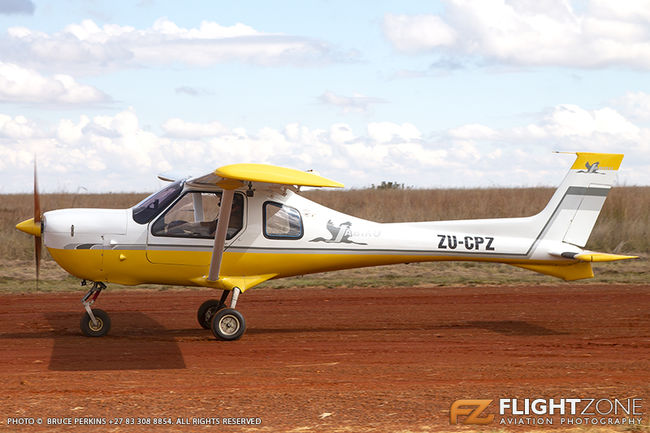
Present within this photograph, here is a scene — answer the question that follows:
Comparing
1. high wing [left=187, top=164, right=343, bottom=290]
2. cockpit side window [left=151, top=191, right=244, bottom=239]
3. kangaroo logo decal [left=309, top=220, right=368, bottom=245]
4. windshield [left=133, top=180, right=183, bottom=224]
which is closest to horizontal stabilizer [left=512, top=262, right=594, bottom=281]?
kangaroo logo decal [left=309, top=220, right=368, bottom=245]

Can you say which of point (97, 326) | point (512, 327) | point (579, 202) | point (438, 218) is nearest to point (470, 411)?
point (512, 327)

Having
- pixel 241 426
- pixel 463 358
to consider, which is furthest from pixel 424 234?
pixel 241 426

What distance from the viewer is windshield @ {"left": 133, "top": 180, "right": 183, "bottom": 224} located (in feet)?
33.6

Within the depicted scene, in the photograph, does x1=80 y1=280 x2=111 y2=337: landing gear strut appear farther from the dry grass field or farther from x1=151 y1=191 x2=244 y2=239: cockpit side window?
the dry grass field

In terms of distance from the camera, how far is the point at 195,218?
10.4m

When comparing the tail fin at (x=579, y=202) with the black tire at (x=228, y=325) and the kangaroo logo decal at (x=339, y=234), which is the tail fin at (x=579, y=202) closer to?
the kangaroo logo decal at (x=339, y=234)

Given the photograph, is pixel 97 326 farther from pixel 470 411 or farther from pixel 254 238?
pixel 470 411

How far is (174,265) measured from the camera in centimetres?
1026

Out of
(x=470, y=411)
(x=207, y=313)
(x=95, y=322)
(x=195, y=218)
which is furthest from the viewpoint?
(x=207, y=313)

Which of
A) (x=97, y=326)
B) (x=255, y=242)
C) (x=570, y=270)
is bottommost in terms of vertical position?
(x=97, y=326)

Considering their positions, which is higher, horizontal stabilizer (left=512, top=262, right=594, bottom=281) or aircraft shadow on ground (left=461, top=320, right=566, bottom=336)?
horizontal stabilizer (left=512, top=262, right=594, bottom=281)

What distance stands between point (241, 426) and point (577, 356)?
4.82 meters

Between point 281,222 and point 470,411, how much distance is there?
14.9 feet

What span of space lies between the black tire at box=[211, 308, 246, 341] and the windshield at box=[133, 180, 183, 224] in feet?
5.37
